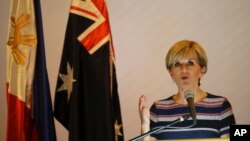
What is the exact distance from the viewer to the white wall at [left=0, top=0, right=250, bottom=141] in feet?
7.41

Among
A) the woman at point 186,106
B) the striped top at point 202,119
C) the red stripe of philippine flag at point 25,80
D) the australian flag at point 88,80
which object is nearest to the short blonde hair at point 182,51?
the woman at point 186,106

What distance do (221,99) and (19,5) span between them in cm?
166

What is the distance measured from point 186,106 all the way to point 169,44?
51 cm

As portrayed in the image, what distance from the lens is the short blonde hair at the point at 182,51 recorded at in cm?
230

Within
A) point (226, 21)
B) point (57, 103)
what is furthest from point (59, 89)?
point (226, 21)

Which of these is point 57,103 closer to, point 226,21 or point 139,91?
point 139,91

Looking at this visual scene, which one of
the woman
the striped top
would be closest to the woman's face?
the woman

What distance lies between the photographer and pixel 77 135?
1.90 meters

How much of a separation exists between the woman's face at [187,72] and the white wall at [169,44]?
0.06 meters

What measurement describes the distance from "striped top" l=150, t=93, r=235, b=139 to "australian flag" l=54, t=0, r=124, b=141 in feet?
1.24

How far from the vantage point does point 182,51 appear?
2.33 metres

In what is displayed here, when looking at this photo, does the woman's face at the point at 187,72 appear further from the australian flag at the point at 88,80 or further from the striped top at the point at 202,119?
the australian flag at the point at 88,80

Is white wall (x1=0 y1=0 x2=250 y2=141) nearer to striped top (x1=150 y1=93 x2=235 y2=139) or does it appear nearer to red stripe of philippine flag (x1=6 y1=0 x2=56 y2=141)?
striped top (x1=150 y1=93 x2=235 y2=139)

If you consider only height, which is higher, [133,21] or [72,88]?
[133,21]
